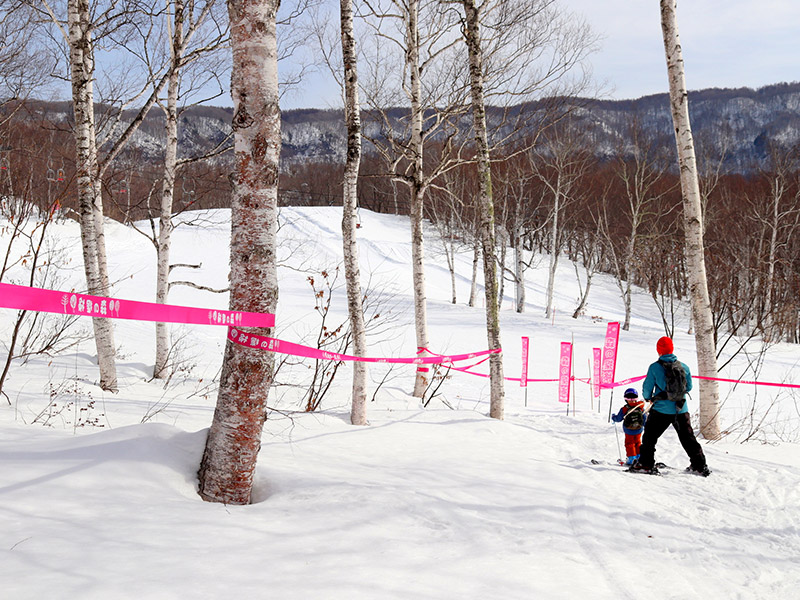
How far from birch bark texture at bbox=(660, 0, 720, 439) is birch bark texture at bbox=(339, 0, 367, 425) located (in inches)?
168

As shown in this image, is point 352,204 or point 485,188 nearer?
point 352,204

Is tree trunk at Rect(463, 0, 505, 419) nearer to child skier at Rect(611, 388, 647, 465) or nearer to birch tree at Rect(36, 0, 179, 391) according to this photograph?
child skier at Rect(611, 388, 647, 465)

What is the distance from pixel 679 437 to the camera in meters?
5.48

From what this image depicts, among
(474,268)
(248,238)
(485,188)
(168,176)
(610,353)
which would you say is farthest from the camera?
(474,268)

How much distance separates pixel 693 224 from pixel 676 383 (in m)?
2.72

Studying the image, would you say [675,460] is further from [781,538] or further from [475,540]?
[475,540]

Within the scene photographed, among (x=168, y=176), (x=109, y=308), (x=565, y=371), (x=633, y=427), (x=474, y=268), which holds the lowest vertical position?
(x=565, y=371)

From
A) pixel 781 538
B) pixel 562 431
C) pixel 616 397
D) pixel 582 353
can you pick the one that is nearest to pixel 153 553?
pixel 781 538

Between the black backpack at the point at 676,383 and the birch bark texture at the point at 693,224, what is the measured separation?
1931 mm

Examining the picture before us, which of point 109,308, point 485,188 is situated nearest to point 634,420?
point 485,188

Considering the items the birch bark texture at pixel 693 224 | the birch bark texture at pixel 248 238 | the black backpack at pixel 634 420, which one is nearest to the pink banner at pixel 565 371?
the birch bark texture at pixel 693 224

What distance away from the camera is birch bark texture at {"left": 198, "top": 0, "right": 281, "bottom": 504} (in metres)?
3.34

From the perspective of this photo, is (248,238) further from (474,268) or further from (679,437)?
(474,268)

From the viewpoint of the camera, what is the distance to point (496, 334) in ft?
25.4
